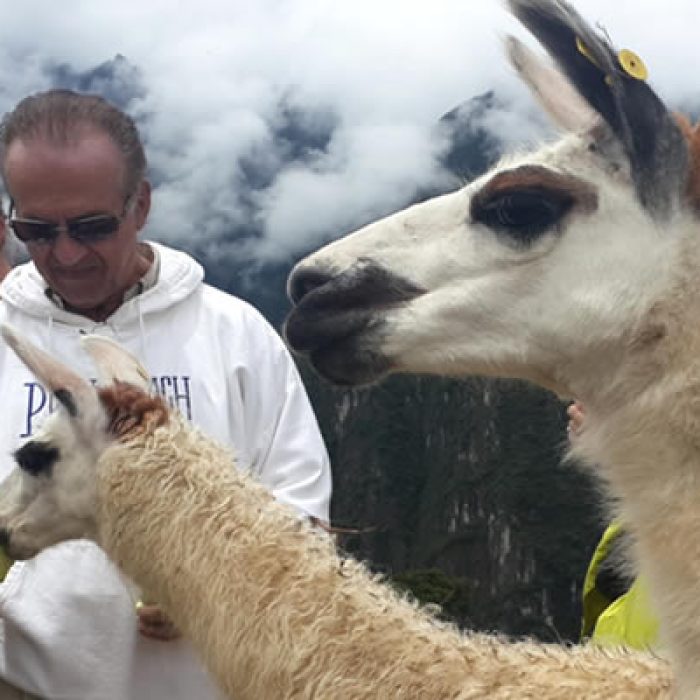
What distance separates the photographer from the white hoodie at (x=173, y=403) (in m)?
2.50

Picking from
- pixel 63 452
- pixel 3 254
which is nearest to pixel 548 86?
pixel 63 452

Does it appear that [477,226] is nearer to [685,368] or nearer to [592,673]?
[685,368]

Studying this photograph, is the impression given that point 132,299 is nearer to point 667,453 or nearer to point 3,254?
point 3,254

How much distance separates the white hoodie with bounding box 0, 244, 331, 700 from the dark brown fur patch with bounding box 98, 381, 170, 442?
180 millimetres

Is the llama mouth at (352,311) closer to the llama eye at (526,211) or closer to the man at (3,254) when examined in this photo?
the llama eye at (526,211)

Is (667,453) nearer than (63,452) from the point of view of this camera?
Yes

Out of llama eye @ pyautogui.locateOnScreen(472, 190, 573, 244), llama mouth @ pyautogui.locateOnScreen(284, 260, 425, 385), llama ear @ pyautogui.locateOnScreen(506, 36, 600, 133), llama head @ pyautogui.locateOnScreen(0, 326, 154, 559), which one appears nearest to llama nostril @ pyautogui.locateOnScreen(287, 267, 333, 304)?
llama mouth @ pyautogui.locateOnScreen(284, 260, 425, 385)

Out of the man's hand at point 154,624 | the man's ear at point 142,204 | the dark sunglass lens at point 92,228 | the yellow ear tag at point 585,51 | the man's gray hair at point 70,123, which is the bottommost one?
the man's hand at point 154,624

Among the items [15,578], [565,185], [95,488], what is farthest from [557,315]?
[15,578]

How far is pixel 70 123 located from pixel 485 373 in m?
1.37

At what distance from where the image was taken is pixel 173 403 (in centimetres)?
267

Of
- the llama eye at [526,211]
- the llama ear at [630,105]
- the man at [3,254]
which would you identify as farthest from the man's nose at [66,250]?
the llama ear at [630,105]

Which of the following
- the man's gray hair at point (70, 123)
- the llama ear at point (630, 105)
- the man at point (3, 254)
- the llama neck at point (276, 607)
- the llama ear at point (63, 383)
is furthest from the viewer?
the man at point (3, 254)

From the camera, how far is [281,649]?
2.23 meters
